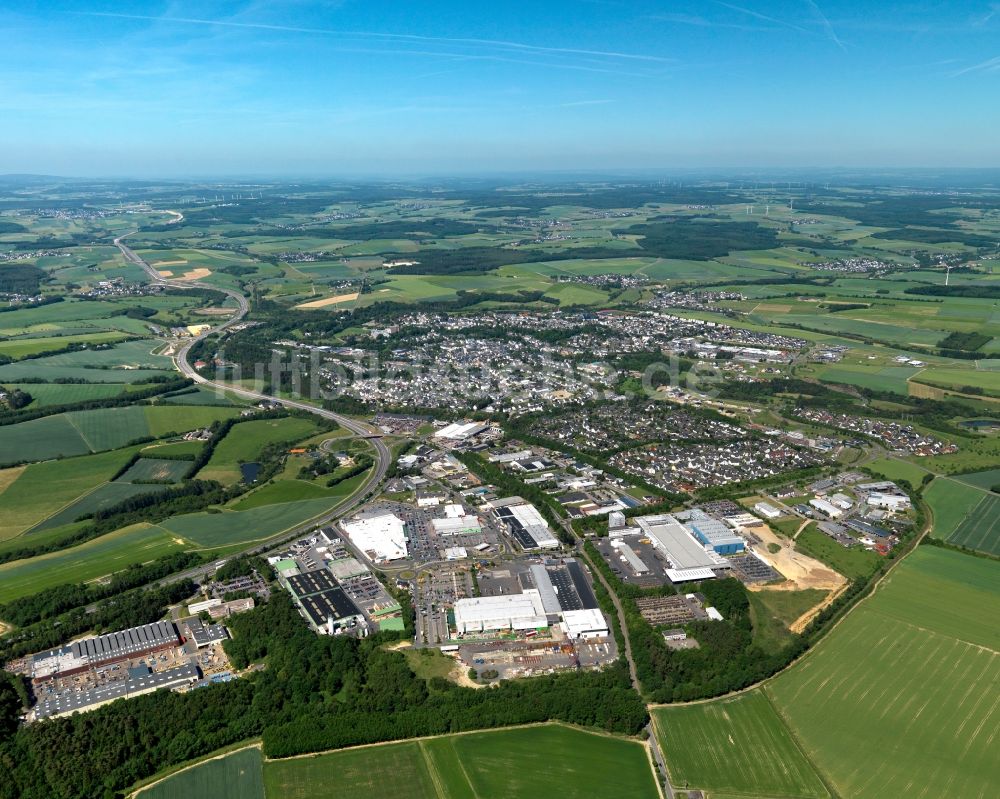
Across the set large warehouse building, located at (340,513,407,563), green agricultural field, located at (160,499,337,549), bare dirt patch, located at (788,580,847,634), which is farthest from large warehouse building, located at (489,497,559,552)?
bare dirt patch, located at (788,580,847,634)

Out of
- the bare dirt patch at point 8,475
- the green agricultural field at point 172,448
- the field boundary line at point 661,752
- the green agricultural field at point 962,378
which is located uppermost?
the bare dirt patch at point 8,475

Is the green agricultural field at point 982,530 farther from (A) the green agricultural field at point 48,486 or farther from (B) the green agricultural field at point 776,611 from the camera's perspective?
(A) the green agricultural field at point 48,486

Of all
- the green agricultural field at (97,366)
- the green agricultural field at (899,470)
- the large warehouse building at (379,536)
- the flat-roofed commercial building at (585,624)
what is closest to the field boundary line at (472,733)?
the flat-roofed commercial building at (585,624)

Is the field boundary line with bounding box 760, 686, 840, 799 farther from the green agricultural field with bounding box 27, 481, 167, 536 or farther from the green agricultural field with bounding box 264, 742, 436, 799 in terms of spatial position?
the green agricultural field with bounding box 27, 481, 167, 536

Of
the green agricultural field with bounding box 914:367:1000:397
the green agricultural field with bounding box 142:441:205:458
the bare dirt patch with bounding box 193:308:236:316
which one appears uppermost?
the green agricultural field with bounding box 914:367:1000:397

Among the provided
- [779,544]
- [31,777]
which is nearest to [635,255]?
[779,544]

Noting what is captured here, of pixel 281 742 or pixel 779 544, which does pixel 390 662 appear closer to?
pixel 281 742

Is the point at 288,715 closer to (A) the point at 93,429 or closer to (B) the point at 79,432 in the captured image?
(B) the point at 79,432
